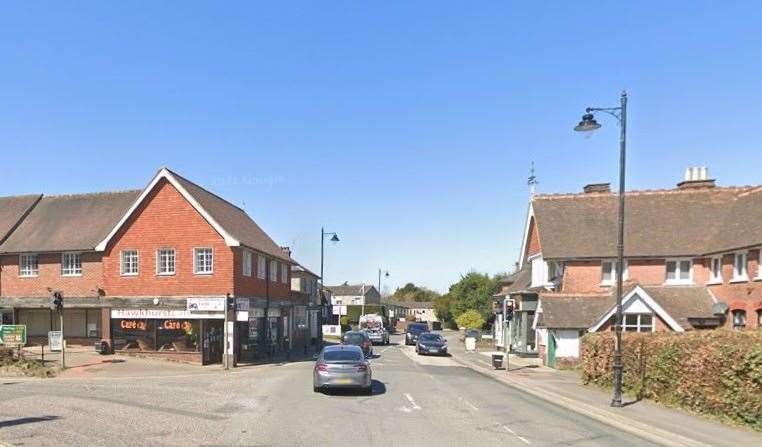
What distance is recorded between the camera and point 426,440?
39.7ft

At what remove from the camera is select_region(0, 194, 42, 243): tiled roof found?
37612 millimetres

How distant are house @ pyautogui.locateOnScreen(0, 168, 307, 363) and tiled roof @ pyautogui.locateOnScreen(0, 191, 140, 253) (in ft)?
0.26

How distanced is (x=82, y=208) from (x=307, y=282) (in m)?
23.6

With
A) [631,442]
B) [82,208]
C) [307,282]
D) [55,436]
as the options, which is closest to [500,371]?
[631,442]

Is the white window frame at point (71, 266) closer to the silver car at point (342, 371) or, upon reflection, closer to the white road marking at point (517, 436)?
the silver car at point (342, 371)

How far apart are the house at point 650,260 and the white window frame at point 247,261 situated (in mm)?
15659

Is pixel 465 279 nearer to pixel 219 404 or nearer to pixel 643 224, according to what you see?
pixel 643 224

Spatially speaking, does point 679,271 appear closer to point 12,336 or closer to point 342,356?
point 342,356

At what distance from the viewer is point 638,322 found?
97.4ft

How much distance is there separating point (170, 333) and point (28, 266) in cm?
1050

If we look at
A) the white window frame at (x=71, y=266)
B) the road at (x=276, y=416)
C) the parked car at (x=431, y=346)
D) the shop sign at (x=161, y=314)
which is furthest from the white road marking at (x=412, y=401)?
the parked car at (x=431, y=346)

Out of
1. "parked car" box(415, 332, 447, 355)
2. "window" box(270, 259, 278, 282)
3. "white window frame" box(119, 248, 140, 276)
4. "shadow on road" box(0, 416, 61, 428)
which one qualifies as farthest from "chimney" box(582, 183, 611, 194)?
"shadow on road" box(0, 416, 61, 428)

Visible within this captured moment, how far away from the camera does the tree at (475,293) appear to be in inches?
3184

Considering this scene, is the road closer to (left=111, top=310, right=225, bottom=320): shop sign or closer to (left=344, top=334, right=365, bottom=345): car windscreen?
(left=111, top=310, right=225, bottom=320): shop sign
